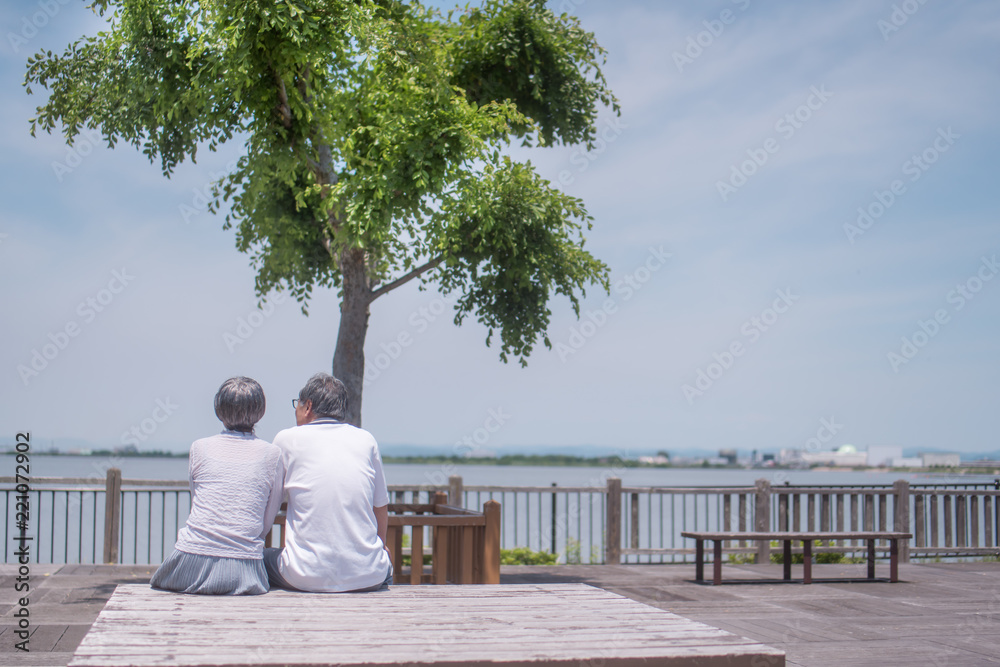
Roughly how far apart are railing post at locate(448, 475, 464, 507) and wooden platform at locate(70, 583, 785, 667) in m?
8.16

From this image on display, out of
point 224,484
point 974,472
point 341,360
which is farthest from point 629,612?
point 974,472

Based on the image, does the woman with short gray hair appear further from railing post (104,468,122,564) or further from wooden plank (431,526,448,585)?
railing post (104,468,122,564)

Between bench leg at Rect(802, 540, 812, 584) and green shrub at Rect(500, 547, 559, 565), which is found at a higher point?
bench leg at Rect(802, 540, 812, 584)

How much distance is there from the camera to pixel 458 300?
10.9 meters

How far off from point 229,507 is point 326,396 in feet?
2.19

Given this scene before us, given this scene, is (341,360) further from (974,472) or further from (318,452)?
(974,472)

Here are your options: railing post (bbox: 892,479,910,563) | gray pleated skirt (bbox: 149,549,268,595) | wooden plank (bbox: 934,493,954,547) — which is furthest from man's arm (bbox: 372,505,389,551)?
wooden plank (bbox: 934,493,954,547)

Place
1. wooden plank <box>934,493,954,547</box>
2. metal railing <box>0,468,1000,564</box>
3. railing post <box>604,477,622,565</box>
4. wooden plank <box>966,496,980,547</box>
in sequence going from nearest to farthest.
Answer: metal railing <box>0,468,1000,564</box> → railing post <box>604,477,622,565</box> → wooden plank <box>934,493,954,547</box> → wooden plank <box>966,496,980,547</box>

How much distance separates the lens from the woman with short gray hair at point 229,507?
389 centimetres

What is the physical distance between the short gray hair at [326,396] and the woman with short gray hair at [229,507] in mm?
262

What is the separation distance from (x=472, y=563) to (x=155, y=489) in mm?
6742

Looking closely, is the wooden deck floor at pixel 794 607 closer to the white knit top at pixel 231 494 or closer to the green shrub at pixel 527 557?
the green shrub at pixel 527 557

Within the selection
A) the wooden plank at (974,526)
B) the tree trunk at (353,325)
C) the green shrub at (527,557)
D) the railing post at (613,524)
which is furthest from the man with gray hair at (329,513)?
the wooden plank at (974,526)

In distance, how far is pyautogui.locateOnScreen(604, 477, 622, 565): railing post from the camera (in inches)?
501
